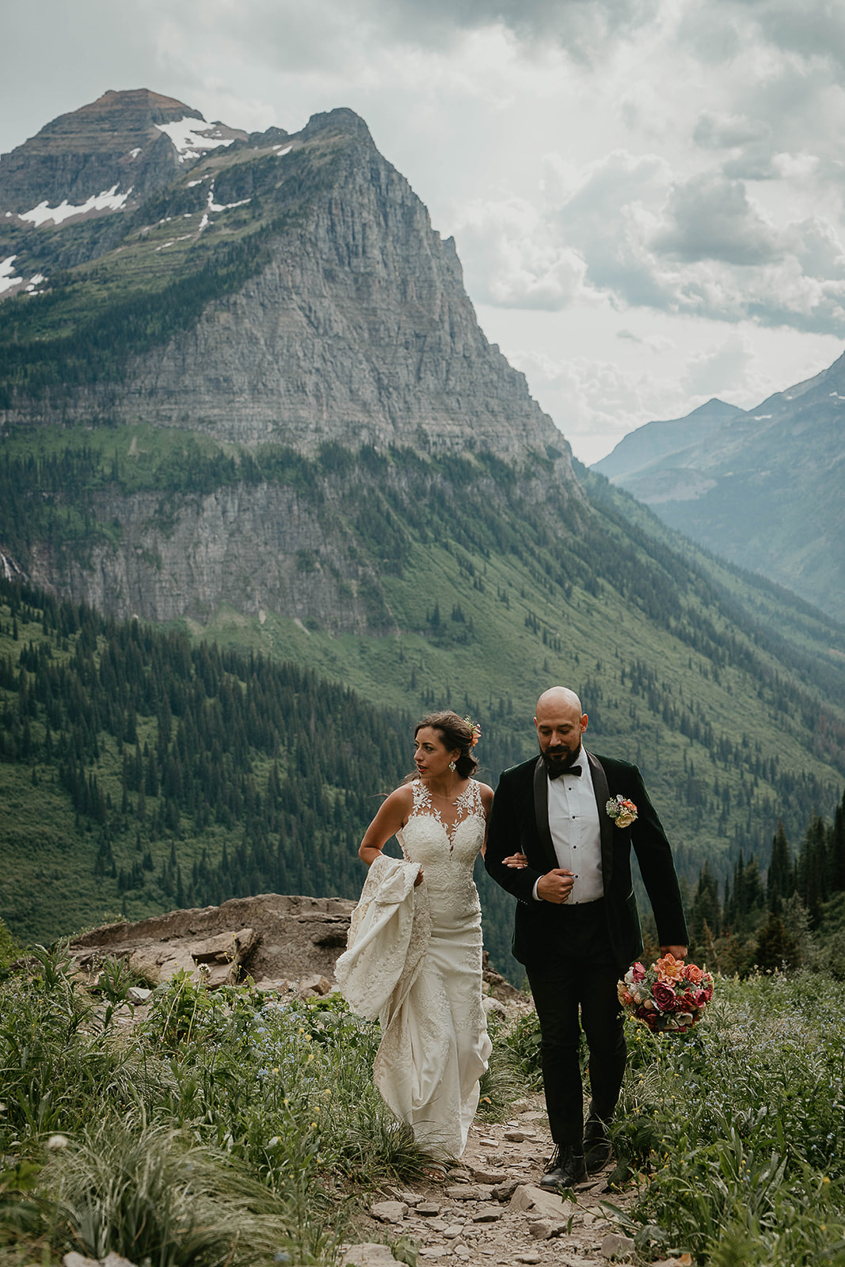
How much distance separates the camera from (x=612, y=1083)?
274 inches

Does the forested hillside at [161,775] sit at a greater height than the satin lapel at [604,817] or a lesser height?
lesser

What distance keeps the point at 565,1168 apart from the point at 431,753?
3.13m

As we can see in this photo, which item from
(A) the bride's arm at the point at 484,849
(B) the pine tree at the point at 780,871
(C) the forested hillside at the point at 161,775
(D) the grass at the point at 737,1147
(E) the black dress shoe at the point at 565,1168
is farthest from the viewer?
(C) the forested hillside at the point at 161,775

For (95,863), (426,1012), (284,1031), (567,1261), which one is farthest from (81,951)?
(95,863)

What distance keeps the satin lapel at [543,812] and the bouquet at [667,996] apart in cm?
98

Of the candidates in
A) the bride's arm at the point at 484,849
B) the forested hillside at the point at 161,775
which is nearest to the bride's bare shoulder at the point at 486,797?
the bride's arm at the point at 484,849

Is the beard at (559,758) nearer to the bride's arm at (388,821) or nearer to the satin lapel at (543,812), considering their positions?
the satin lapel at (543,812)

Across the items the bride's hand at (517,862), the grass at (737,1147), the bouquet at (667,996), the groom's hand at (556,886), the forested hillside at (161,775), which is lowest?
the forested hillside at (161,775)

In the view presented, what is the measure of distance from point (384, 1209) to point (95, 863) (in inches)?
5541

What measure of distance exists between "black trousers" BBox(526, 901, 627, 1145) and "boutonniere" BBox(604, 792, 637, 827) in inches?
25.1

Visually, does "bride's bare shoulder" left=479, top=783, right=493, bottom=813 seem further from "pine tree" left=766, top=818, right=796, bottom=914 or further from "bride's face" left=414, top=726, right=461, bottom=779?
"pine tree" left=766, top=818, right=796, bottom=914

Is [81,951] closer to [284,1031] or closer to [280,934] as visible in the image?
[280,934]

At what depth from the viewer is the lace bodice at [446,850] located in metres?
7.46

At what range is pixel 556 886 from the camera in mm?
6527
